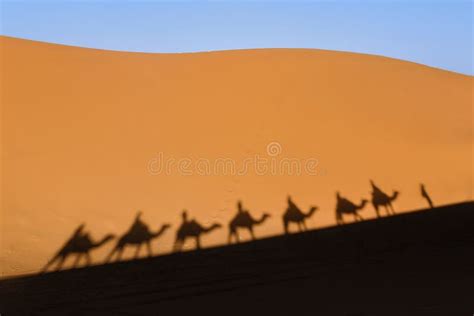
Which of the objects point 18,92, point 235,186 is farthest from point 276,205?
point 18,92

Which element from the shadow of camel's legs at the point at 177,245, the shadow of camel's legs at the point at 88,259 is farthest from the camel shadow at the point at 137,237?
the shadow of camel's legs at the point at 177,245

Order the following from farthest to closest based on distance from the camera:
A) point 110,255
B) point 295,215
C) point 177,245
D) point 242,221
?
1. point 295,215
2. point 242,221
3. point 177,245
4. point 110,255

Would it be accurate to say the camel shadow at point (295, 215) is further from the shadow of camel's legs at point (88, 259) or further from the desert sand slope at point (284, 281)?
the shadow of camel's legs at point (88, 259)

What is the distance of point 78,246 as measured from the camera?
9.75 meters

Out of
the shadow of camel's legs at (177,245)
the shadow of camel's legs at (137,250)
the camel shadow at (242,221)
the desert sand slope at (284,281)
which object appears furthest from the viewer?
the camel shadow at (242,221)

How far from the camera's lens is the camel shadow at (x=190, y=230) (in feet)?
33.5

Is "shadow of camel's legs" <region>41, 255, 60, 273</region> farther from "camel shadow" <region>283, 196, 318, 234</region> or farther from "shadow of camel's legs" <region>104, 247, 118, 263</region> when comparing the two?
"camel shadow" <region>283, 196, 318, 234</region>

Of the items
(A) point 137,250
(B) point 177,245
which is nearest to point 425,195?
(B) point 177,245

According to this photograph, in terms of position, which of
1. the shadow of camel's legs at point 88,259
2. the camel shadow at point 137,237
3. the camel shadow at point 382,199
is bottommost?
the shadow of camel's legs at point 88,259

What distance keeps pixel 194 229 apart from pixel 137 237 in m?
1.16

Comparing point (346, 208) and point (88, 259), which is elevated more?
point (346, 208)

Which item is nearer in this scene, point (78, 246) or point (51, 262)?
point (51, 262)

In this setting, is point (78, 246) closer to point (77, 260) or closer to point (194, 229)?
point (77, 260)

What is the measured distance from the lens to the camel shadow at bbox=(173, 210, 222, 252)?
10198 millimetres
